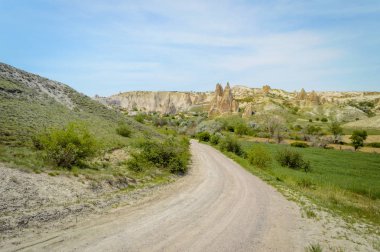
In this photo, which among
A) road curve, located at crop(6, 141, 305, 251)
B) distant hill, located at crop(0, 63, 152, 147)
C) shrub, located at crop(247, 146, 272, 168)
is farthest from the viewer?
shrub, located at crop(247, 146, 272, 168)

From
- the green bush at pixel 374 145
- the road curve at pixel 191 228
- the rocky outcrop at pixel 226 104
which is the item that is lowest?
the green bush at pixel 374 145

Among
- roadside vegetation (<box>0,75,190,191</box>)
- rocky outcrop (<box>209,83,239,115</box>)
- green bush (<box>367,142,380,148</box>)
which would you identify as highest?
rocky outcrop (<box>209,83,239,115</box>)

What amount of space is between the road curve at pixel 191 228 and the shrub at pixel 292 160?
29.3 meters

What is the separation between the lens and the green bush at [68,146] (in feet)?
61.2

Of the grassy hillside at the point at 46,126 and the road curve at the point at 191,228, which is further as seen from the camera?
the grassy hillside at the point at 46,126

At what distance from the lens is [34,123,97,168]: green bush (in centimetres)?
1866

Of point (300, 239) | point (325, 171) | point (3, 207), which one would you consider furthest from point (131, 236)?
point (325, 171)

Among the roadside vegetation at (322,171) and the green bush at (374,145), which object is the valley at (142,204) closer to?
the roadside vegetation at (322,171)

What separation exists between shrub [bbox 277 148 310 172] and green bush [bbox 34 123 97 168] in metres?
34.0

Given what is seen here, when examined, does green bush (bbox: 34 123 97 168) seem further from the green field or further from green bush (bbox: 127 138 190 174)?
the green field

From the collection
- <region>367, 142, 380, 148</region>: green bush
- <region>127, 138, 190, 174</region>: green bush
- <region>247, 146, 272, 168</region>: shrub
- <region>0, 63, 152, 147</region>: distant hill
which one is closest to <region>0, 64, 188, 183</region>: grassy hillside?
<region>0, 63, 152, 147</region>: distant hill

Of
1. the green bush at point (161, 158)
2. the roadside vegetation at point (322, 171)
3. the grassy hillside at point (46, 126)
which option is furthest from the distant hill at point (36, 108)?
the roadside vegetation at point (322, 171)

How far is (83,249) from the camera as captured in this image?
26.7 feet

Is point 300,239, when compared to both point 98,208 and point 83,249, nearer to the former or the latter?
point 83,249
